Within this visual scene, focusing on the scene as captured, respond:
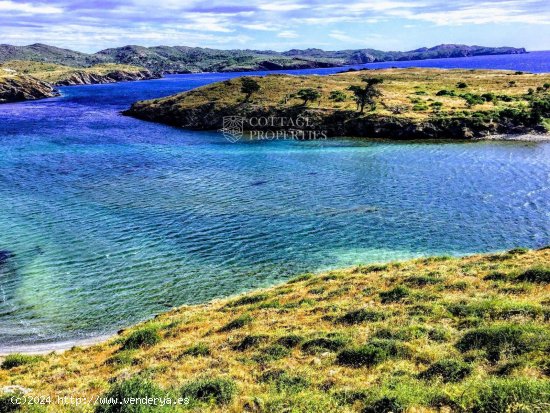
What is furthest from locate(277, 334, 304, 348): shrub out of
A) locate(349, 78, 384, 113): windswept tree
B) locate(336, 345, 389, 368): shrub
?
locate(349, 78, 384, 113): windswept tree

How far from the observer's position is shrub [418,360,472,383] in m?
15.4

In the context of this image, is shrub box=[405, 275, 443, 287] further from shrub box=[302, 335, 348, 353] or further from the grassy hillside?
shrub box=[302, 335, 348, 353]

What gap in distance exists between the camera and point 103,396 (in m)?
15.5

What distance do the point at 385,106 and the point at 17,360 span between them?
3776 inches

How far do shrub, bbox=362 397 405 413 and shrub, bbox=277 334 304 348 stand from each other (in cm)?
679

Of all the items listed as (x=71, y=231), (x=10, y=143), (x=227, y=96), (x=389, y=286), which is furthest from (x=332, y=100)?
(x=389, y=286)

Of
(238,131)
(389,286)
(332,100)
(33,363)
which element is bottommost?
(33,363)

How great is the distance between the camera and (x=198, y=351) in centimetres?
2089

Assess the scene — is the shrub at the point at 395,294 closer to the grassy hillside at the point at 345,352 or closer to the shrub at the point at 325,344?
the grassy hillside at the point at 345,352

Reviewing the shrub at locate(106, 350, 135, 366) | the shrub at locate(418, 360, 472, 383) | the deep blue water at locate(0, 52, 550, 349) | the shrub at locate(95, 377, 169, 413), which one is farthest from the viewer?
the deep blue water at locate(0, 52, 550, 349)

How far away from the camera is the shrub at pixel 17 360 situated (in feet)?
74.0

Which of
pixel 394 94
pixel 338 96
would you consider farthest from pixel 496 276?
pixel 394 94

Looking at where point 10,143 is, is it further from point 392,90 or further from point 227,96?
point 392,90

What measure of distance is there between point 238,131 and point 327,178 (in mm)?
48301
